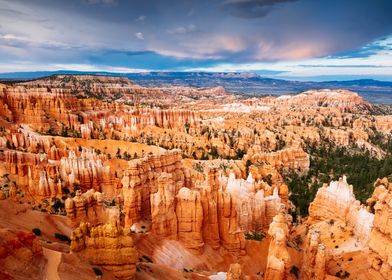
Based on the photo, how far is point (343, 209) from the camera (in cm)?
3431

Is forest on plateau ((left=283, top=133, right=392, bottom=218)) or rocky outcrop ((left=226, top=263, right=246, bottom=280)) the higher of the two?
rocky outcrop ((left=226, top=263, right=246, bottom=280))

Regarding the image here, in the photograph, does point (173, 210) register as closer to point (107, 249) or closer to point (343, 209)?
point (107, 249)

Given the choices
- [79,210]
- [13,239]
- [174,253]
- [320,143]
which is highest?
[13,239]

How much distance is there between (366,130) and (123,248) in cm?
11417

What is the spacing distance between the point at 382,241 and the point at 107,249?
1642 centimetres

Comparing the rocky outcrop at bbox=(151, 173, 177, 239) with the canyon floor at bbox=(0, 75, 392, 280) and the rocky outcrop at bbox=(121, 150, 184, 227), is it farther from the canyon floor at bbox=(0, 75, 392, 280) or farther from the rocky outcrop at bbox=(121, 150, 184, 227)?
the rocky outcrop at bbox=(121, 150, 184, 227)

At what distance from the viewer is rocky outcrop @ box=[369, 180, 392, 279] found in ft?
69.3

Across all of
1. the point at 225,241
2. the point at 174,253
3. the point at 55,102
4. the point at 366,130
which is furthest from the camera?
the point at 366,130

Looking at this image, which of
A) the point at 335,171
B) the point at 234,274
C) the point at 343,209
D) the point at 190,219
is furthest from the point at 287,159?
the point at 234,274

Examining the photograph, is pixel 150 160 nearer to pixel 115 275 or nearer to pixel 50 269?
pixel 115 275

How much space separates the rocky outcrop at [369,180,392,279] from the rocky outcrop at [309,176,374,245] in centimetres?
558

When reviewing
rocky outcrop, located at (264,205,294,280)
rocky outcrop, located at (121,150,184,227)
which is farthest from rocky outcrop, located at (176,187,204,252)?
rocky outcrop, located at (264,205,294,280)

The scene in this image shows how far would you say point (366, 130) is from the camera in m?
116

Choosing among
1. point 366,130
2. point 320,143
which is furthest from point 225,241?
point 366,130
